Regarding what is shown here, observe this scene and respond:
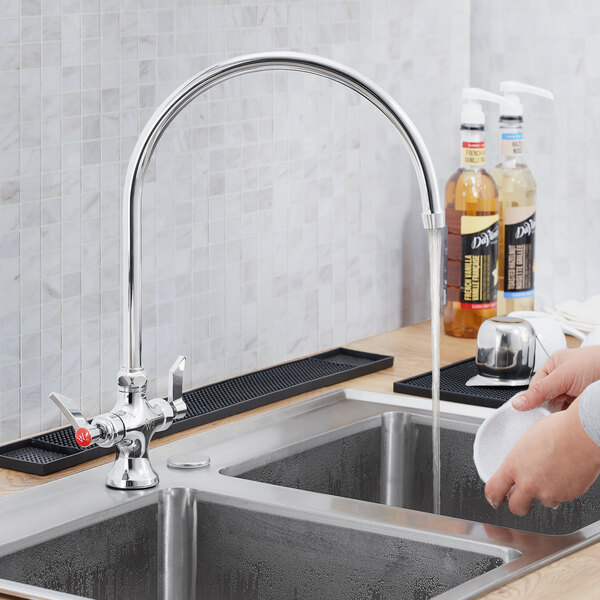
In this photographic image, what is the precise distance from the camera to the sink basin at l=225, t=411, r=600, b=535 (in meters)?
1.35

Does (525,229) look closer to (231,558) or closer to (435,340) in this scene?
(435,340)

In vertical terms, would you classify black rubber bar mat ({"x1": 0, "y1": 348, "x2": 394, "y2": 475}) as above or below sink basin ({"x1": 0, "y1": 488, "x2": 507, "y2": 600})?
above

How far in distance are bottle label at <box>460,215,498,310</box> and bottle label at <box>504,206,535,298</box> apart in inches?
1.3

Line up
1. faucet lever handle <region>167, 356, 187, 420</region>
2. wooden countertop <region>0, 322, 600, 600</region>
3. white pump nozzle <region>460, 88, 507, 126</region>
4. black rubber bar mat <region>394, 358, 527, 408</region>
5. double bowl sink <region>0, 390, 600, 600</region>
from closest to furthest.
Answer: wooden countertop <region>0, 322, 600, 600</region> < double bowl sink <region>0, 390, 600, 600</region> < faucet lever handle <region>167, 356, 187, 420</region> < black rubber bar mat <region>394, 358, 527, 408</region> < white pump nozzle <region>460, 88, 507, 126</region>

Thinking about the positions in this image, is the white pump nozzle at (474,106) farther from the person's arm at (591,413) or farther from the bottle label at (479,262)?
the person's arm at (591,413)

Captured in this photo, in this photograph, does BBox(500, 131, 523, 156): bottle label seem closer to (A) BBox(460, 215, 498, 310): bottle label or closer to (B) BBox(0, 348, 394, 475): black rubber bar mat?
(A) BBox(460, 215, 498, 310): bottle label

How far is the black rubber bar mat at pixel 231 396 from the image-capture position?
1.24 meters

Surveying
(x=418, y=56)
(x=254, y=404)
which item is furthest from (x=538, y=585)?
(x=418, y=56)

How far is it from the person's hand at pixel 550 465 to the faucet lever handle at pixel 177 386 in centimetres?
30

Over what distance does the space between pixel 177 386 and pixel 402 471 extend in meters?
0.39

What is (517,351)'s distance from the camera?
150 cm

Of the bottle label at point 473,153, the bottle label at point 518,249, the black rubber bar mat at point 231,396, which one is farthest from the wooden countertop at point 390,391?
the bottle label at point 473,153

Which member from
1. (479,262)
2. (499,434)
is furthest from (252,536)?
(479,262)

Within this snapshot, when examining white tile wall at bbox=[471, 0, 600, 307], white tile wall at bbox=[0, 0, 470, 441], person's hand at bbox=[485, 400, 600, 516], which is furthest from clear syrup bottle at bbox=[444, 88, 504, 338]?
person's hand at bbox=[485, 400, 600, 516]
